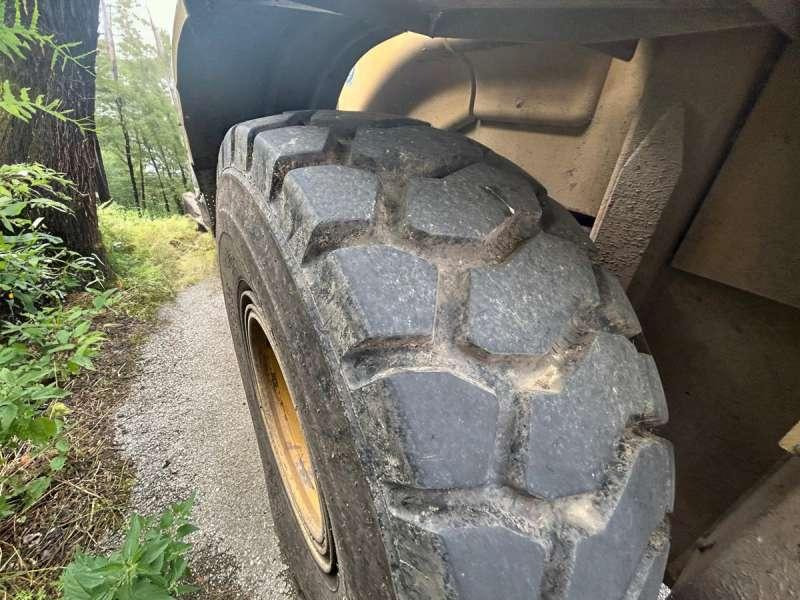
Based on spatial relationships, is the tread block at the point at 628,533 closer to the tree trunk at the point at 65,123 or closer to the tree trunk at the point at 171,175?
the tree trunk at the point at 65,123

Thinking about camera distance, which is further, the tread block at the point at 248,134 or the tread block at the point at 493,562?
the tread block at the point at 248,134

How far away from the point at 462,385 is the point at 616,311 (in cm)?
A: 23

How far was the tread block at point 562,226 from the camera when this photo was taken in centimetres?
61

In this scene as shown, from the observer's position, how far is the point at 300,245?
56 cm

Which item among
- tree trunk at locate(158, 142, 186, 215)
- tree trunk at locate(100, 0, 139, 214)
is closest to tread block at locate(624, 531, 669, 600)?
tree trunk at locate(100, 0, 139, 214)

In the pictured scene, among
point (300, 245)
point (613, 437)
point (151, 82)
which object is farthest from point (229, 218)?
point (151, 82)

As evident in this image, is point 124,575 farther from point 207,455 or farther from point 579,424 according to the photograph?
point 579,424

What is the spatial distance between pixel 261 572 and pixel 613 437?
0.96 meters

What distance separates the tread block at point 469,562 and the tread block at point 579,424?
55 mm

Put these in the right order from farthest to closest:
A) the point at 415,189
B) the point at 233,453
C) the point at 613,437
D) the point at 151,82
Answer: the point at 151,82 → the point at 233,453 → the point at 415,189 → the point at 613,437

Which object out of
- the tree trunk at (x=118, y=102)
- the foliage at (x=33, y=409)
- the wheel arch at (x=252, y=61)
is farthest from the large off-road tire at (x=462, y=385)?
the tree trunk at (x=118, y=102)

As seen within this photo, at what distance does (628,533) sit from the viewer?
1.51 feet

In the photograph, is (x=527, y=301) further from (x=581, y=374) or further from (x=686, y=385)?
(x=686, y=385)

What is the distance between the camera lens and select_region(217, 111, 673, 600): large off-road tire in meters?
0.43
